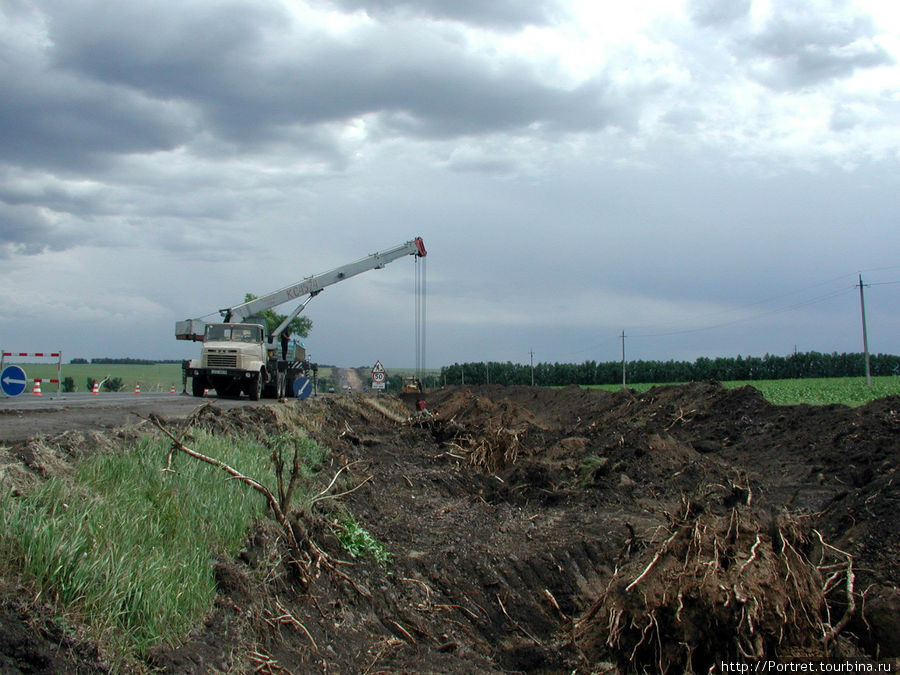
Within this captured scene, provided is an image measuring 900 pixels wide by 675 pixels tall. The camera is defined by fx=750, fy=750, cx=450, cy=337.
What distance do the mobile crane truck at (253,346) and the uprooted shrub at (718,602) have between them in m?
18.8

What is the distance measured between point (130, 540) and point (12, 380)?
1425 centimetres

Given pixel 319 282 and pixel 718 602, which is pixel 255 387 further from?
pixel 718 602

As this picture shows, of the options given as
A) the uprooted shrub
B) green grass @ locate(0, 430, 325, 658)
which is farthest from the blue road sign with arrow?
the uprooted shrub

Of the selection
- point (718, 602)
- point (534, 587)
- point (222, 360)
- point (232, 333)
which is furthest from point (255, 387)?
point (718, 602)

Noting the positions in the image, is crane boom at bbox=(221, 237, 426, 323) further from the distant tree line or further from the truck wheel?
the distant tree line

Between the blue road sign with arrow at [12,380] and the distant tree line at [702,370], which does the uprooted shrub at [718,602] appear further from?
the distant tree line at [702,370]

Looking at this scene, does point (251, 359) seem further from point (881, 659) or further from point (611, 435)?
point (881, 659)

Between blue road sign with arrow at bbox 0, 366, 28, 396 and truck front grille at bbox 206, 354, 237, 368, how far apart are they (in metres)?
6.65

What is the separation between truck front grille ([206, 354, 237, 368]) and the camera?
23.2m

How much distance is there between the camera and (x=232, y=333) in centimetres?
2480

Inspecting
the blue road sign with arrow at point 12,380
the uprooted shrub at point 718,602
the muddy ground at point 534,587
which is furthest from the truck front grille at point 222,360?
the uprooted shrub at point 718,602

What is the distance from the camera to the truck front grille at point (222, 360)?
2322 centimetres

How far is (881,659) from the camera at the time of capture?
5465 mm

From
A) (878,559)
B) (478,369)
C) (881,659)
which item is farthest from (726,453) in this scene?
(478,369)
